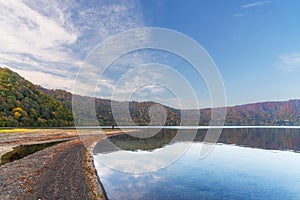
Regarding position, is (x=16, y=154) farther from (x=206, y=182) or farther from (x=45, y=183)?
(x=206, y=182)

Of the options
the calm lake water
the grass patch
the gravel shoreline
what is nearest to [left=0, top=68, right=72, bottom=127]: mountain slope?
the grass patch

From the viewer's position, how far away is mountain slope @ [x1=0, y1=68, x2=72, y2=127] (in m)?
95.4

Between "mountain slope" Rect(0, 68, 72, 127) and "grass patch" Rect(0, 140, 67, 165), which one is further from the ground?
"mountain slope" Rect(0, 68, 72, 127)

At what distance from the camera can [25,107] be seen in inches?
4296

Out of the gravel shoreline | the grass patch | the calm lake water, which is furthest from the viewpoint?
the grass patch

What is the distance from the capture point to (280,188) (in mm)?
18984

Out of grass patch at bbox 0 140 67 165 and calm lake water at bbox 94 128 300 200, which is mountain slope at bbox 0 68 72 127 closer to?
grass patch at bbox 0 140 67 165

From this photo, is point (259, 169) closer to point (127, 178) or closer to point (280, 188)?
point (280, 188)

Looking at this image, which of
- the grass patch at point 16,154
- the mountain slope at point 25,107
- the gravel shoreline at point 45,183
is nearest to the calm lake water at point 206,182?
the gravel shoreline at point 45,183

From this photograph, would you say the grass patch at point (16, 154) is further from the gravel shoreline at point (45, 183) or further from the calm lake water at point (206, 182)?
the calm lake water at point (206, 182)

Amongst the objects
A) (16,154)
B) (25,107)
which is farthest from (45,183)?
(25,107)

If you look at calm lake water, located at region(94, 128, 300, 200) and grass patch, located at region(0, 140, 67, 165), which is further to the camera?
grass patch, located at region(0, 140, 67, 165)

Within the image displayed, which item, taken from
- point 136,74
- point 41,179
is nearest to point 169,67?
point 136,74

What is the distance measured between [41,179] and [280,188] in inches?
761
